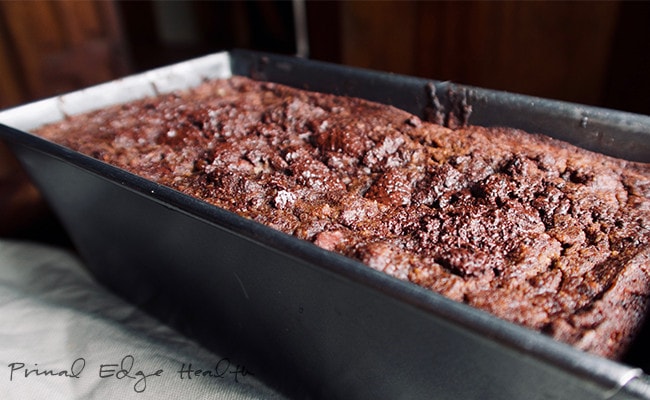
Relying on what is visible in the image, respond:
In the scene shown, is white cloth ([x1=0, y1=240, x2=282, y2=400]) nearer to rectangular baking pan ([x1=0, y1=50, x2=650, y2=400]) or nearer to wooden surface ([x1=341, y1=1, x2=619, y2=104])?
rectangular baking pan ([x1=0, y1=50, x2=650, y2=400])

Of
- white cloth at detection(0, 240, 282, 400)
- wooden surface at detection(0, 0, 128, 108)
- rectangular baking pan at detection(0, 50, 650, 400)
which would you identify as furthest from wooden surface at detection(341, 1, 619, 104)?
white cloth at detection(0, 240, 282, 400)

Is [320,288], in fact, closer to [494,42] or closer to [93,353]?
[93,353]

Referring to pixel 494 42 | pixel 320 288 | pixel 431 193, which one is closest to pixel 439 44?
pixel 494 42

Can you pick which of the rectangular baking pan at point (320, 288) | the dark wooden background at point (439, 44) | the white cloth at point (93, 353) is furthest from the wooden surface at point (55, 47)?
the white cloth at point (93, 353)

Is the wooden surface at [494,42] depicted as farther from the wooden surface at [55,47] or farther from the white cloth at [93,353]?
the white cloth at [93,353]

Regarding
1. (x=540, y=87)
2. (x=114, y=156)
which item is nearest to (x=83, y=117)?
(x=114, y=156)

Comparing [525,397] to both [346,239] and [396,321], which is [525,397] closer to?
[396,321]
